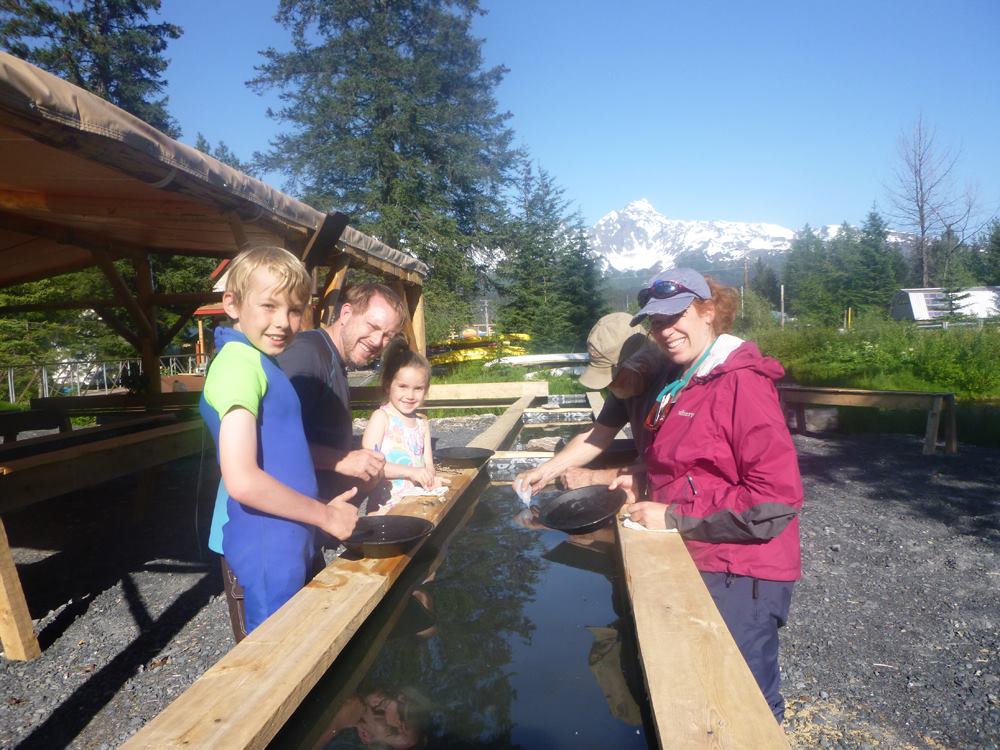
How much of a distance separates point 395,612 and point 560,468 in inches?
46.3

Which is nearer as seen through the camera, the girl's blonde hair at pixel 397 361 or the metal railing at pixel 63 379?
the girl's blonde hair at pixel 397 361

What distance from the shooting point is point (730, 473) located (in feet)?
6.50

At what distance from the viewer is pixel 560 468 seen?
10.2ft

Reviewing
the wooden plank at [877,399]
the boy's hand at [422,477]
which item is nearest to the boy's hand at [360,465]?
the boy's hand at [422,477]

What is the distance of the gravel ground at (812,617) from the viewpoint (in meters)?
2.86

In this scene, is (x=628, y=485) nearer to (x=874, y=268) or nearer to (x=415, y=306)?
(x=415, y=306)

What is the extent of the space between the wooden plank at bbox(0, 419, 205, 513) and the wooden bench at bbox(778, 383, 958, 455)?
6.52 metres

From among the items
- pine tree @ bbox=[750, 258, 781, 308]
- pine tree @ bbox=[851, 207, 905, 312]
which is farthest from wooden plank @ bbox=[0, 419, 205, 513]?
pine tree @ bbox=[750, 258, 781, 308]

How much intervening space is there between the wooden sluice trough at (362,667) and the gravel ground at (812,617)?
0.67 m

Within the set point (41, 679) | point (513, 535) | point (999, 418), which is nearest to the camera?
point (513, 535)

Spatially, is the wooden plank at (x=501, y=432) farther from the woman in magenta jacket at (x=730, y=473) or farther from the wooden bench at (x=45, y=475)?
the woman in magenta jacket at (x=730, y=473)

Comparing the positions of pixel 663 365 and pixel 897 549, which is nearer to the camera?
pixel 663 365

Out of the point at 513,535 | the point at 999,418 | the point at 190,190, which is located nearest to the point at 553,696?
the point at 513,535

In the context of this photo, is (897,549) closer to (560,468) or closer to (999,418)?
(560,468)
